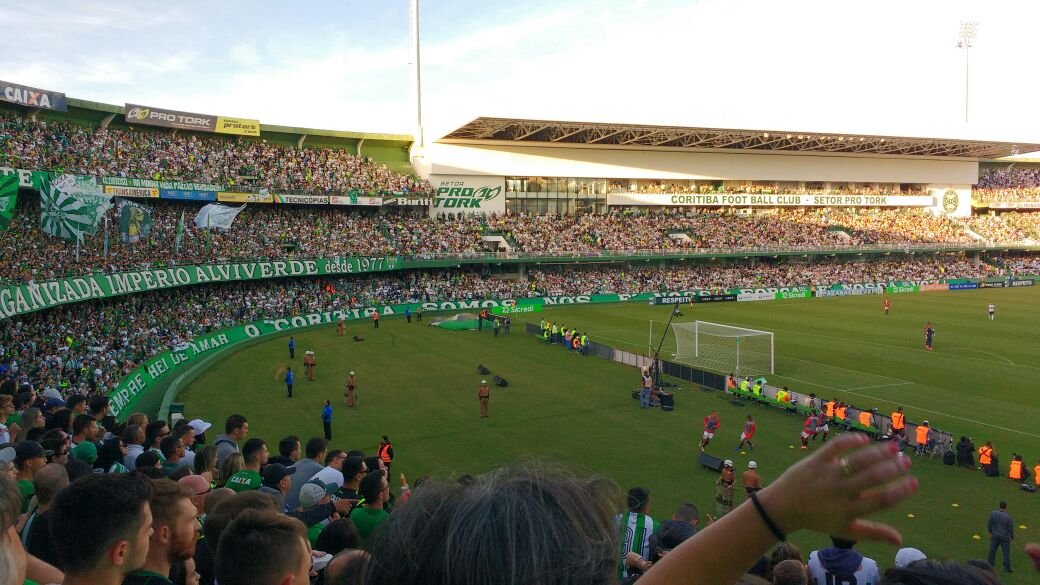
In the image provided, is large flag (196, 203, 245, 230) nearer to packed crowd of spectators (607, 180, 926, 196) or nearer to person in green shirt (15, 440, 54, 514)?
person in green shirt (15, 440, 54, 514)

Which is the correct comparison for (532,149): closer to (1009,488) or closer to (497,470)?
(1009,488)

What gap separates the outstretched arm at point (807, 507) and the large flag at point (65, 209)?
33.7 m

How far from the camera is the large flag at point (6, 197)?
24531mm

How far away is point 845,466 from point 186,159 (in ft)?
195

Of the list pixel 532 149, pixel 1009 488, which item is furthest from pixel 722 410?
pixel 532 149

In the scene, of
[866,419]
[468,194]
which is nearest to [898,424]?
[866,419]

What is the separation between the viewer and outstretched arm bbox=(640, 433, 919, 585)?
1761 mm

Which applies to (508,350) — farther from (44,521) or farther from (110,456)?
(44,521)

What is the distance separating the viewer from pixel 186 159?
5462 centimetres

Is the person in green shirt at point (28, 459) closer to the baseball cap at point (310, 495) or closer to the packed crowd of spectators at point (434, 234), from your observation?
the baseball cap at point (310, 495)

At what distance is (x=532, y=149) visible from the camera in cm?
7194

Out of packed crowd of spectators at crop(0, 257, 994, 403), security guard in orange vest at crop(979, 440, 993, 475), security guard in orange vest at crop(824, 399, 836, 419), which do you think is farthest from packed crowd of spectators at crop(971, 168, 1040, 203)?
security guard in orange vest at crop(979, 440, 993, 475)

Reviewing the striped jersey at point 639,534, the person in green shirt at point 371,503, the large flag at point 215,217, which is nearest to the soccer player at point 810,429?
the striped jersey at point 639,534

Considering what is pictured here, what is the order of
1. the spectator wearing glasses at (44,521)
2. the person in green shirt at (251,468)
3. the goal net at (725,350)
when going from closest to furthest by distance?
1. the spectator wearing glasses at (44,521)
2. the person in green shirt at (251,468)
3. the goal net at (725,350)
